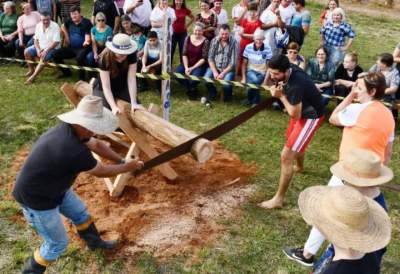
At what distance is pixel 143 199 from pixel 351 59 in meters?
4.44

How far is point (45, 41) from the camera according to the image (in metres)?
9.37

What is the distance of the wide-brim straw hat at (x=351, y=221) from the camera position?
2666 millimetres

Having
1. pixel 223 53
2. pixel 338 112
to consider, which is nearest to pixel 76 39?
pixel 223 53

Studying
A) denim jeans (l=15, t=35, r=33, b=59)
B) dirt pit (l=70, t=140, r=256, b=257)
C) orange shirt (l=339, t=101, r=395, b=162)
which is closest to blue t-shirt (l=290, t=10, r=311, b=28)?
dirt pit (l=70, t=140, r=256, b=257)

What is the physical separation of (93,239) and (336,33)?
20.2ft

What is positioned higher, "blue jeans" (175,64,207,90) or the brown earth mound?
"blue jeans" (175,64,207,90)

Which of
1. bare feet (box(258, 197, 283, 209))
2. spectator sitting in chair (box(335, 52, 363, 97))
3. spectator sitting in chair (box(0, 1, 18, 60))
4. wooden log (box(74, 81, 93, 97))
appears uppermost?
wooden log (box(74, 81, 93, 97))

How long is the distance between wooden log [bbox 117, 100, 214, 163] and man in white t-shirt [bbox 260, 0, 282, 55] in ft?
13.6

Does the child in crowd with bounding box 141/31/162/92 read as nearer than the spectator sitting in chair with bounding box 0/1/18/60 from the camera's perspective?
Yes

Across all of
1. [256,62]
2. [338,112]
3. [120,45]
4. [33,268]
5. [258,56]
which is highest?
[120,45]

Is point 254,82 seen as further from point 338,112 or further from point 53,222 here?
point 53,222

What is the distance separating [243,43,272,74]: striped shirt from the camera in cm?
834

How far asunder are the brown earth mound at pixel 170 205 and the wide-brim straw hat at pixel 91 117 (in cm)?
151

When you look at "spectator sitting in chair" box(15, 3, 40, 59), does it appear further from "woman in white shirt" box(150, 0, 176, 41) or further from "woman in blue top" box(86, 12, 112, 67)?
"woman in white shirt" box(150, 0, 176, 41)
